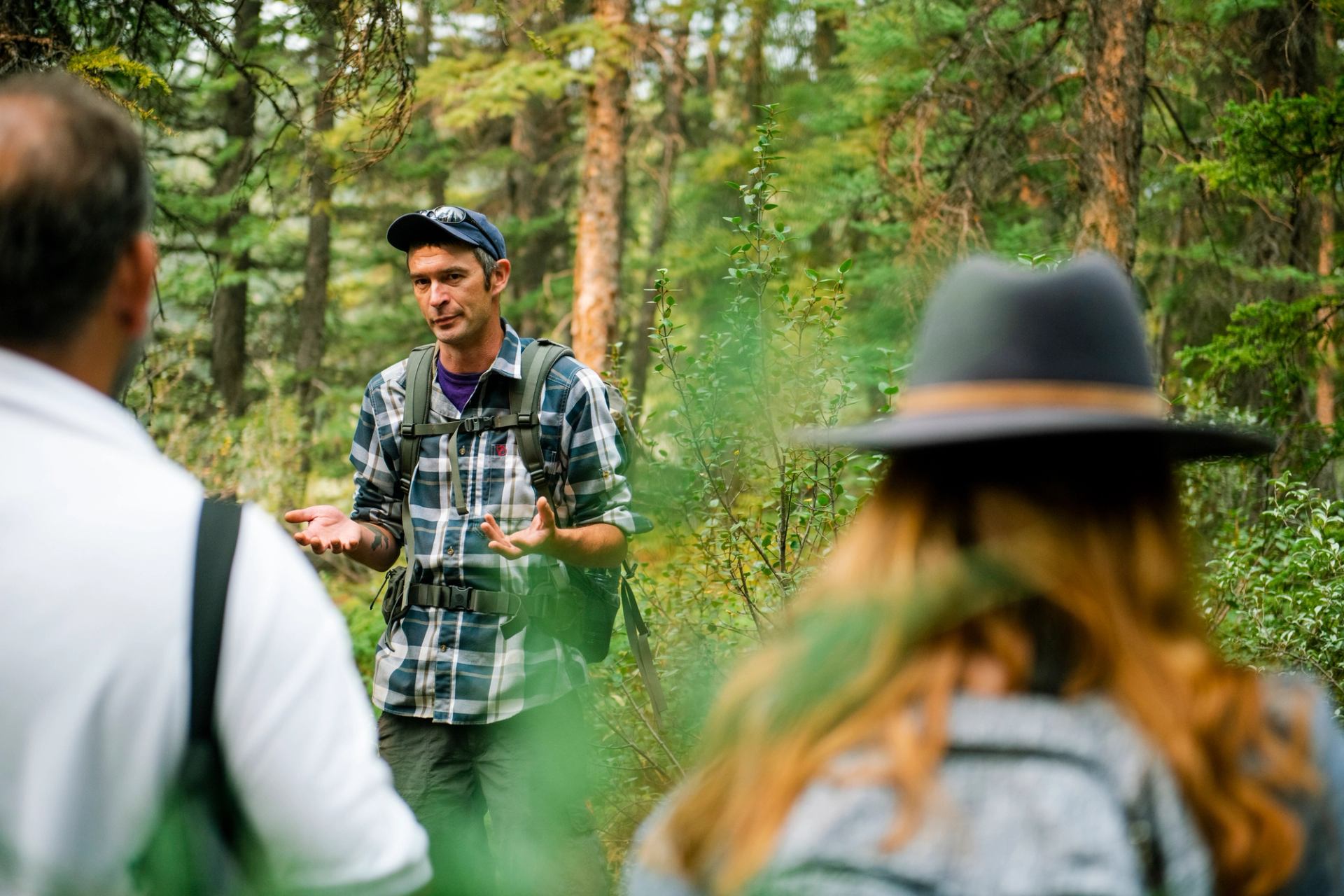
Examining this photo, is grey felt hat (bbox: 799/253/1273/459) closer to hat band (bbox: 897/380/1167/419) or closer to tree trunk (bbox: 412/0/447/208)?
hat band (bbox: 897/380/1167/419)

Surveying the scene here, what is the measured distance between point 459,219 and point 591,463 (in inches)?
43.0

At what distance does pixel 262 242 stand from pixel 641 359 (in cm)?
679

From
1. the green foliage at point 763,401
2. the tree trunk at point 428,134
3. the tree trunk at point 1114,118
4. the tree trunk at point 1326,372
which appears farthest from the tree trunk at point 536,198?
the green foliage at point 763,401

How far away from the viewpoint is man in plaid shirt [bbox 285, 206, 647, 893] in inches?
153

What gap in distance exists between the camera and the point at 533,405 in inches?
158

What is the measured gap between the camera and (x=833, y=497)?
473 cm

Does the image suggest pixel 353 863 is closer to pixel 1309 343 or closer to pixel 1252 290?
pixel 1309 343

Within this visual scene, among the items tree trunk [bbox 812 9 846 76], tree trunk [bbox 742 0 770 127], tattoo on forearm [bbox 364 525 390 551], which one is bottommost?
tattoo on forearm [bbox 364 525 390 551]

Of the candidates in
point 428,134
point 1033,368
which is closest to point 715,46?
point 428,134

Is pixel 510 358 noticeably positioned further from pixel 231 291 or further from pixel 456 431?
pixel 231 291

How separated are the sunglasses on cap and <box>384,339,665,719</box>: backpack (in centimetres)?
47

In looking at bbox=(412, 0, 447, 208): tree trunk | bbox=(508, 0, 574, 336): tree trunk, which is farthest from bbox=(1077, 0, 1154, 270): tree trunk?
bbox=(412, 0, 447, 208): tree trunk

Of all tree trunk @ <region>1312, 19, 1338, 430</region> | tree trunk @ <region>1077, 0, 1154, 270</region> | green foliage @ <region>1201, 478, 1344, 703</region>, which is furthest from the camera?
tree trunk @ <region>1312, 19, 1338, 430</region>

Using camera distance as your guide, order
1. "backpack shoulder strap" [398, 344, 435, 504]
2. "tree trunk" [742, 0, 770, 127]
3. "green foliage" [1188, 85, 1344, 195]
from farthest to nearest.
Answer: "tree trunk" [742, 0, 770, 127] → "green foliage" [1188, 85, 1344, 195] → "backpack shoulder strap" [398, 344, 435, 504]
